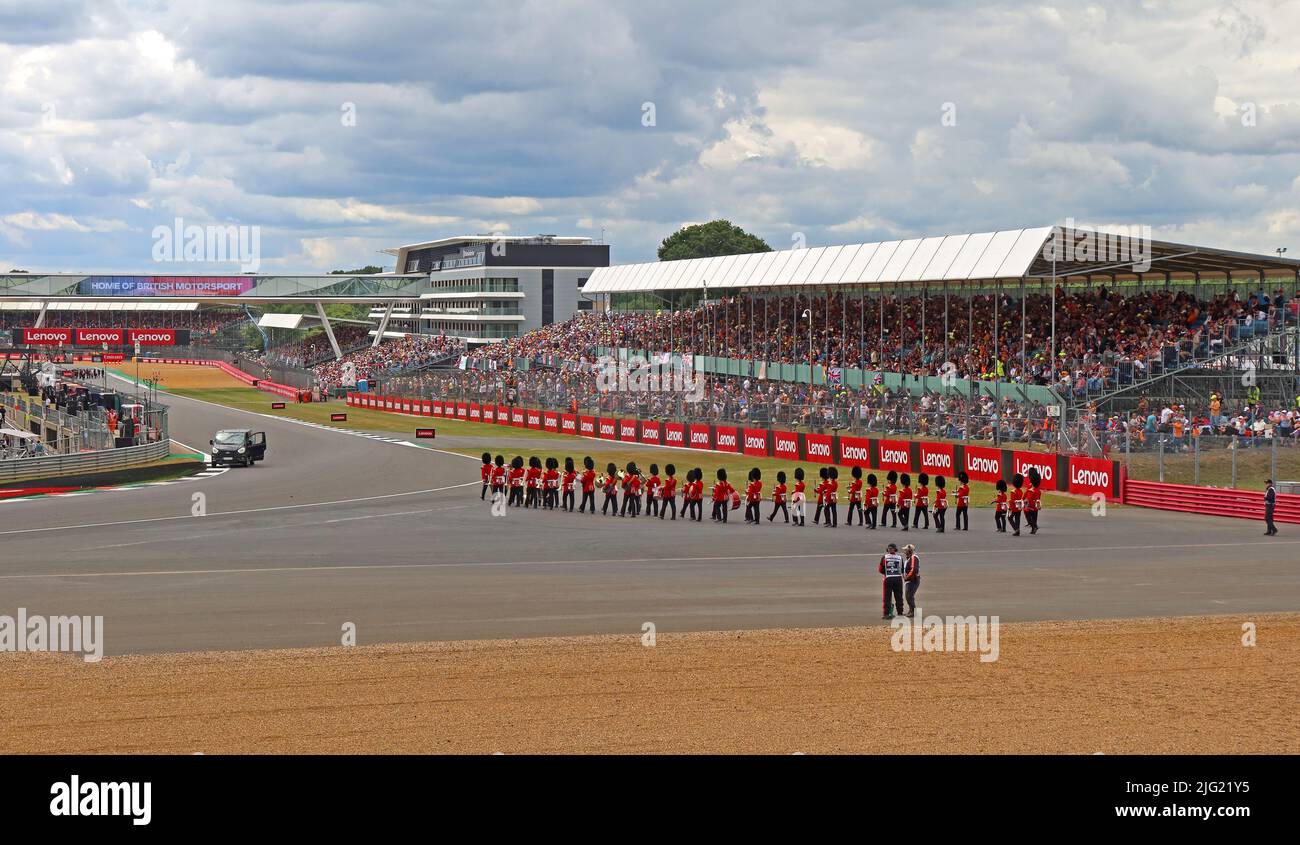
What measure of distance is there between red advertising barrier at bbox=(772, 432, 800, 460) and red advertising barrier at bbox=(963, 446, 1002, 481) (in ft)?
27.6

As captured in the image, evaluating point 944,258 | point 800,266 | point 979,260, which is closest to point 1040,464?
point 979,260

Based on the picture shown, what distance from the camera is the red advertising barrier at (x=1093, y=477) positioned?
112ft

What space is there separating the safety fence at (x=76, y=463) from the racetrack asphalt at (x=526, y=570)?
307 centimetres

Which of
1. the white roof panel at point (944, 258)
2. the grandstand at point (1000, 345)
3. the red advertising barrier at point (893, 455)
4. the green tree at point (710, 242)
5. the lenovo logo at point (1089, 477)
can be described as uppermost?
the green tree at point (710, 242)

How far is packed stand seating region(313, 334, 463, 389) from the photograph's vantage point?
97125 mm

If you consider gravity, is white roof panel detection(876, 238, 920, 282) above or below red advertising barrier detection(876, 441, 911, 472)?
above

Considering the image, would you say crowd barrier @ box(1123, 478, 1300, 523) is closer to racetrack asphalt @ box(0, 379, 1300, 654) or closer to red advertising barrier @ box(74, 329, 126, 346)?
racetrack asphalt @ box(0, 379, 1300, 654)

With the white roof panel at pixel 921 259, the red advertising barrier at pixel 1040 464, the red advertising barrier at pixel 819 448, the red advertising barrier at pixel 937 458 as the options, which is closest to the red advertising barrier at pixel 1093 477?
the red advertising barrier at pixel 1040 464

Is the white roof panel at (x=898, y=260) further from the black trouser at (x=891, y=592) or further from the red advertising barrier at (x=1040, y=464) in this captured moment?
the black trouser at (x=891, y=592)

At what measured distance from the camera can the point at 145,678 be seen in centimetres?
1519

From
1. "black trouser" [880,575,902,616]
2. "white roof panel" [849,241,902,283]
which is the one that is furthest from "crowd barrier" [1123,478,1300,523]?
"white roof panel" [849,241,902,283]

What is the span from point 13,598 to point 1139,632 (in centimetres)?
1640

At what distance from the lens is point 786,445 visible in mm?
46438

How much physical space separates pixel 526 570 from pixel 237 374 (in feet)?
331
